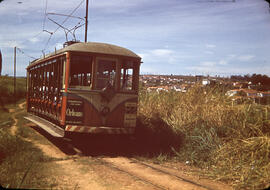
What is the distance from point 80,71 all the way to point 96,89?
0.74 metres

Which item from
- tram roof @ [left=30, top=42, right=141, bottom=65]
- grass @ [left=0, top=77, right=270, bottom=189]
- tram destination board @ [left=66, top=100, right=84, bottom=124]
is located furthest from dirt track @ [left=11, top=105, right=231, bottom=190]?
tram roof @ [left=30, top=42, right=141, bottom=65]

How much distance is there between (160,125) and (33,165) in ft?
17.9

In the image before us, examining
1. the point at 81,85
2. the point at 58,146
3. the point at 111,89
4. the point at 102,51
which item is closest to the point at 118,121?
the point at 111,89

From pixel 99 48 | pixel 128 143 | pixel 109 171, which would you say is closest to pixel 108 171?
pixel 109 171

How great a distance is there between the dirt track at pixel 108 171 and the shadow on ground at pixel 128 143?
1.3 inches

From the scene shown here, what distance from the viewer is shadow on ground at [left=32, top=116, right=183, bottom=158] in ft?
28.8

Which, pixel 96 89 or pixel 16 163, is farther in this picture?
pixel 96 89

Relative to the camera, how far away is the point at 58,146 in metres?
9.69

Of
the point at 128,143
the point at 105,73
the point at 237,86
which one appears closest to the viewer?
the point at 105,73

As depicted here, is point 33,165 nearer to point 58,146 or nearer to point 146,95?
point 58,146

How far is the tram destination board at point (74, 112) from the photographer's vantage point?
7.89 meters

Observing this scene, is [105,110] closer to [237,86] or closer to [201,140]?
[201,140]

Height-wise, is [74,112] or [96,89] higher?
[96,89]

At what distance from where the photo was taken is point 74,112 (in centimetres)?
795
